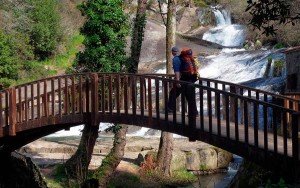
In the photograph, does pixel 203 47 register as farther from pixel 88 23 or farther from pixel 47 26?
pixel 88 23

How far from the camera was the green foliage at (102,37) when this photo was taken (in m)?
17.2

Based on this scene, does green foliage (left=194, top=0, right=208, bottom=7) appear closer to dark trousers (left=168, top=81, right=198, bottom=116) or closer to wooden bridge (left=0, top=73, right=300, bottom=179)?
wooden bridge (left=0, top=73, right=300, bottom=179)

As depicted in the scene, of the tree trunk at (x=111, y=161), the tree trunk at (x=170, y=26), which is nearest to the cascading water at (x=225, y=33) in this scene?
the tree trunk at (x=170, y=26)

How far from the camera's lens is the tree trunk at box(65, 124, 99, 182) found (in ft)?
51.2

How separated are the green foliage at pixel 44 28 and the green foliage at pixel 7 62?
3.57 metres

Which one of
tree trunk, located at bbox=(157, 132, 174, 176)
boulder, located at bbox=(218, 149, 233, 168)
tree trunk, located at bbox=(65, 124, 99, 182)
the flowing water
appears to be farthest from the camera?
the flowing water

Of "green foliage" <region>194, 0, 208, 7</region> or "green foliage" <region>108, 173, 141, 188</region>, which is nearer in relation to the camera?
"green foliage" <region>108, 173, 141, 188</region>

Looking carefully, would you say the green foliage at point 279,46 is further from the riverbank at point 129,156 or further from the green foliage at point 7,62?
the green foliage at point 7,62

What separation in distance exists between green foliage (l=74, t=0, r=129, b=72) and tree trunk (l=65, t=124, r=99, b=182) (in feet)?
6.99

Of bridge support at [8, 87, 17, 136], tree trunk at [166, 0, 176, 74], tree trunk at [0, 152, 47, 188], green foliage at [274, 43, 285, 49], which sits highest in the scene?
tree trunk at [166, 0, 176, 74]

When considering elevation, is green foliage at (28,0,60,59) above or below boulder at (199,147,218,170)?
above

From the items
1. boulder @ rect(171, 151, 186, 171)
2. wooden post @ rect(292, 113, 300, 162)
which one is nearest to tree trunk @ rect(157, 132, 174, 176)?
boulder @ rect(171, 151, 186, 171)

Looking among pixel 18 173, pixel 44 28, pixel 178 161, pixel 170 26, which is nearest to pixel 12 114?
pixel 18 173

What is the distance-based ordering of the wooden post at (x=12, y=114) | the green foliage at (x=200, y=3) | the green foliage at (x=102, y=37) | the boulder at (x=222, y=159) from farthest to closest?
the green foliage at (x=200, y=3), the boulder at (x=222, y=159), the green foliage at (x=102, y=37), the wooden post at (x=12, y=114)
